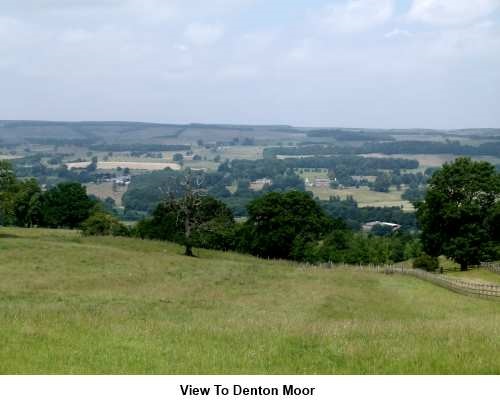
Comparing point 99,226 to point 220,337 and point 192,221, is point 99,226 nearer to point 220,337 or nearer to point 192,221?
point 192,221

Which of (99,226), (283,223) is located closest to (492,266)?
(283,223)

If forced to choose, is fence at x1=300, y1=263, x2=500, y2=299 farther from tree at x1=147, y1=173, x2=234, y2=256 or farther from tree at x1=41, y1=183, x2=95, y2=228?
tree at x1=41, y1=183, x2=95, y2=228

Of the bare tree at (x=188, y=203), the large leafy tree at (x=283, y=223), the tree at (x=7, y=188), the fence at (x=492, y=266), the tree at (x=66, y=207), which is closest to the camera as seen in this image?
the fence at (x=492, y=266)

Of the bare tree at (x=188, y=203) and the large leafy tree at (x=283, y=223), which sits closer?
the bare tree at (x=188, y=203)

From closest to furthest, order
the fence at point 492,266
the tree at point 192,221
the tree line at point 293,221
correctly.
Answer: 1. the fence at point 492,266
2. the tree line at point 293,221
3. the tree at point 192,221

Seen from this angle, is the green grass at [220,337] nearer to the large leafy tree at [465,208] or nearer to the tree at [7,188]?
the tree at [7,188]

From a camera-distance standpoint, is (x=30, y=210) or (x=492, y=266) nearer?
(x=492, y=266)

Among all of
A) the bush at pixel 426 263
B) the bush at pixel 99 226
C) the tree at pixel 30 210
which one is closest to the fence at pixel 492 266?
the bush at pixel 426 263
